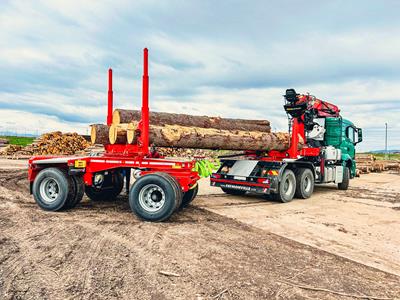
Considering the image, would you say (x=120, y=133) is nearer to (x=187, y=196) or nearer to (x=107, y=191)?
(x=187, y=196)

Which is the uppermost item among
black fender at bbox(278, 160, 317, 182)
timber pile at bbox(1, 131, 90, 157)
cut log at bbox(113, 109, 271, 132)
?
cut log at bbox(113, 109, 271, 132)

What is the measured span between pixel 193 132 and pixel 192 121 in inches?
21.2

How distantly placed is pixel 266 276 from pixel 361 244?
8.49 feet

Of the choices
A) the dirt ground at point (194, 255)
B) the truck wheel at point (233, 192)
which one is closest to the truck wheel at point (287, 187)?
the dirt ground at point (194, 255)

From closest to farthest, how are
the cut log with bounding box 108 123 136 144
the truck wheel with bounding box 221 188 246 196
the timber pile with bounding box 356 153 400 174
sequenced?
the cut log with bounding box 108 123 136 144, the truck wheel with bounding box 221 188 246 196, the timber pile with bounding box 356 153 400 174

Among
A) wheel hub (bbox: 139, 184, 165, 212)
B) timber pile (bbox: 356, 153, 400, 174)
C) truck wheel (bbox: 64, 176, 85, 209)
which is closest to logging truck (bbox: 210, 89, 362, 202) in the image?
wheel hub (bbox: 139, 184, 165, 212)

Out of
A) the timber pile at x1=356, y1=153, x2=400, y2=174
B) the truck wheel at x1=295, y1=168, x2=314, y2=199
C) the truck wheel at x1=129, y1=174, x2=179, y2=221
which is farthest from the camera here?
the timber pile at x1=356, y1=153, x2=400, y2=174

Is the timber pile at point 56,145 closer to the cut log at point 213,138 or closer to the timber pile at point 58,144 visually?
the timber pile at point 58,144

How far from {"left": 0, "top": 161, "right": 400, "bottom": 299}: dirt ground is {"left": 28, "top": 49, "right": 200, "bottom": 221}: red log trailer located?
33cm

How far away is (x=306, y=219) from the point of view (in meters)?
7.50

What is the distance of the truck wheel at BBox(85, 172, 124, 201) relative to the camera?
29.1 feet

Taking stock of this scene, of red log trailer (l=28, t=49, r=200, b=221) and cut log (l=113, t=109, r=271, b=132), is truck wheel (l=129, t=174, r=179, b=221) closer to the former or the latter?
red log trailer (l=28, t=49, r=200, b=221)

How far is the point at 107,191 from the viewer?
9016mm

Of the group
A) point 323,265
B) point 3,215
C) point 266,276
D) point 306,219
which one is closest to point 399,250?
point 323,265
